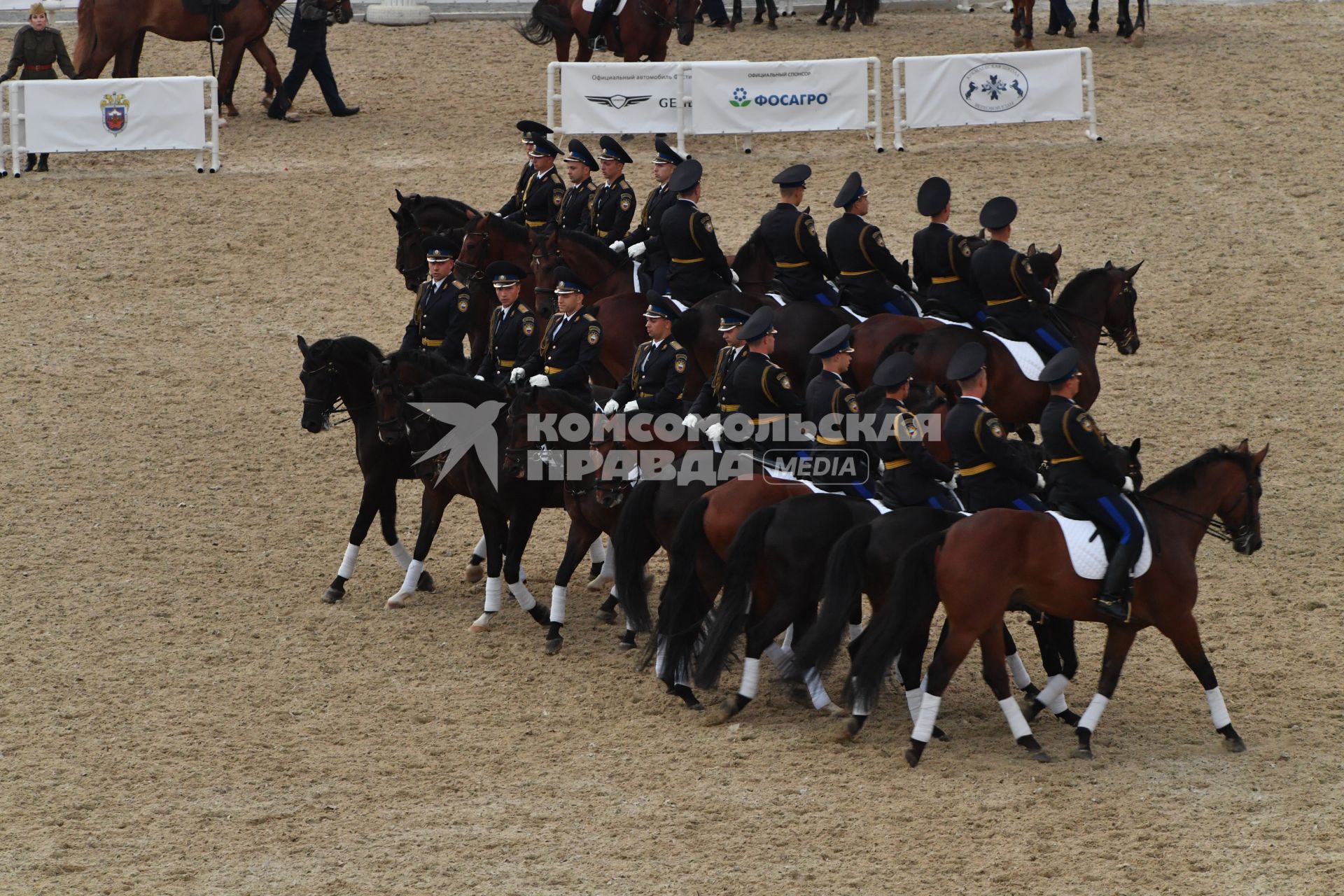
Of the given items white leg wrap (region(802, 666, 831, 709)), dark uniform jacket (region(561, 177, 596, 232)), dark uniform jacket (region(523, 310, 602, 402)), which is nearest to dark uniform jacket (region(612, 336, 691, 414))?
dark uniform jacket (region(523, 310, 602, 402))

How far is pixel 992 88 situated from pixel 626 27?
16.1ft

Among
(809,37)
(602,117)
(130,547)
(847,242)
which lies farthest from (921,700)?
(809,37)

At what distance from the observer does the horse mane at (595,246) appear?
1398 cm

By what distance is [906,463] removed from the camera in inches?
399

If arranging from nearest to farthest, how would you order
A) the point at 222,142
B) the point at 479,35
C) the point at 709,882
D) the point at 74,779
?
1. the point at 709,882
2. the point at 74,779
3. the point at 222,142
4. the point at 479,35

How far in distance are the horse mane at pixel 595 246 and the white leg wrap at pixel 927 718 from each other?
18.9ft

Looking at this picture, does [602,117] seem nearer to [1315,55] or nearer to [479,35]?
[479,35]

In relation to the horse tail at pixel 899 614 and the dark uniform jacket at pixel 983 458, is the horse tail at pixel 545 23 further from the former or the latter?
the horse tail at pixel 899 614

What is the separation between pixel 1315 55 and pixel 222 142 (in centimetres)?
1562

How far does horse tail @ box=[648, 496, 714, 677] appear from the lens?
10.6 meters

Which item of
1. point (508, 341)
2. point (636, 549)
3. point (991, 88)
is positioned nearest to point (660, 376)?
point (636, 549)

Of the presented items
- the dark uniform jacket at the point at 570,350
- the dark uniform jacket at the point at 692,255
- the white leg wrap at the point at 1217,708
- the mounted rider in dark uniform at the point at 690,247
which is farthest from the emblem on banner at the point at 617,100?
the white leg wrap at the point at 1217,708

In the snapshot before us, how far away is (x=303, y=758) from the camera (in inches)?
399

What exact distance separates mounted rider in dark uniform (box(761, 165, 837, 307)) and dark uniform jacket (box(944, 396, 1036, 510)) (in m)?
3.76
